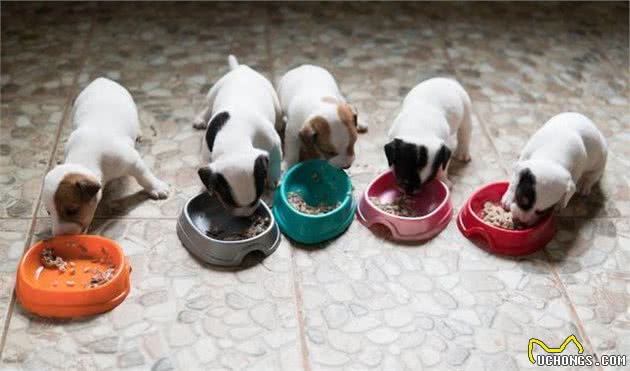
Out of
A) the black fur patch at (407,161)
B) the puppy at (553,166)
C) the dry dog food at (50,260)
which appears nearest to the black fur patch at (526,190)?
the puppy at (553,166)

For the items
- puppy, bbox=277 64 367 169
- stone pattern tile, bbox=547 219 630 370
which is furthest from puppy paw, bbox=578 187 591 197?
puppy, bbox=277 64 367 169

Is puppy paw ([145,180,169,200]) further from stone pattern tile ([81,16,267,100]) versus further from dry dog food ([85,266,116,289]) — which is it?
stone pattern tile ([81,16,267,100])

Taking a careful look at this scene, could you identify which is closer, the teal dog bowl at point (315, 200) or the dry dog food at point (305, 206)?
the teal dog bowl at point (315, 200)

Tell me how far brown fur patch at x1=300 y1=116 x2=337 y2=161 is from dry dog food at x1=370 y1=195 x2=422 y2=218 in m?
0.34

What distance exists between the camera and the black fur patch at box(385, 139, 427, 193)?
326 centimetres

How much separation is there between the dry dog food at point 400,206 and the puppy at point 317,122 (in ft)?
1.05

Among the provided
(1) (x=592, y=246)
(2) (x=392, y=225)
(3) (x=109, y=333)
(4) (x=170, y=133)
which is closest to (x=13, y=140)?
(4) (x=170, y=133)

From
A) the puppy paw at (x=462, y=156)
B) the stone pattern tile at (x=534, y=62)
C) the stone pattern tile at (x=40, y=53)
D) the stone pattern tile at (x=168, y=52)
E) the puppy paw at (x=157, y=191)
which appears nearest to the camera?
the puppy paw at (x=157, y=191)

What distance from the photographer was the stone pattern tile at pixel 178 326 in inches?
108

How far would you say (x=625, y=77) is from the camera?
492 cm

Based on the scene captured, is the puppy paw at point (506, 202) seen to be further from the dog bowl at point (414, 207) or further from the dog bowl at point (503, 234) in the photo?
the dog bowl at point (414, 207)

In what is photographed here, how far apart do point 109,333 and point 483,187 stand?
1961 millimetres

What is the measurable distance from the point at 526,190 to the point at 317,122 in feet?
3.50

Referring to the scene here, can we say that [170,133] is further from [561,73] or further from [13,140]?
[561,73]
